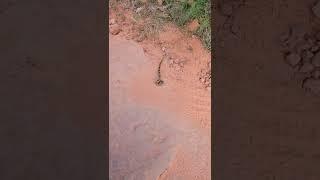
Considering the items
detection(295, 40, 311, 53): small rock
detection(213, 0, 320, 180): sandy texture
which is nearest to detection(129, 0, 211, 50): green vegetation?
detection(213, 0, 320, 180): sandy texture

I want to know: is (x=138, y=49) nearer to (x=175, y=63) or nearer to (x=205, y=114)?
(x=175, y=63)

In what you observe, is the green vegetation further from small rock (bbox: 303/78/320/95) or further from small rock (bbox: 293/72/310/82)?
small rock (bbox: 303/78/320/95)

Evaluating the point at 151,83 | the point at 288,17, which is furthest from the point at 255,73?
the point at 151,83

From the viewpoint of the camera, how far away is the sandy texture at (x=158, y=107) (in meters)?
4.37

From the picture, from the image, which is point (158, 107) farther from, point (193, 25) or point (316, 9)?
point (316, 9)

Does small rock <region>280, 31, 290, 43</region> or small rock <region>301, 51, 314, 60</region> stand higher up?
small rock <region>280, 31, 290, 43</region>

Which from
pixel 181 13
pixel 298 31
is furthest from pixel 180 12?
pixel 298 31

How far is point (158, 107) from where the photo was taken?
447 centimetres

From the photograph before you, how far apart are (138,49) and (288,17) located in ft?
3.88

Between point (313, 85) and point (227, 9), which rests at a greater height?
point (227, 9)

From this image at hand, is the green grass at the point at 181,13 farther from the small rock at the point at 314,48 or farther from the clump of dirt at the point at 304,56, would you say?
the small rock at the point at 314,48

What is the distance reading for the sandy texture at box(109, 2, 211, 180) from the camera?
4.37 meters

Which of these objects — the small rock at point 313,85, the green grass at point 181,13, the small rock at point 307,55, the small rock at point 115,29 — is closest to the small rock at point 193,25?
the green grass at point 181,13

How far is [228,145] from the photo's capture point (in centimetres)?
430
